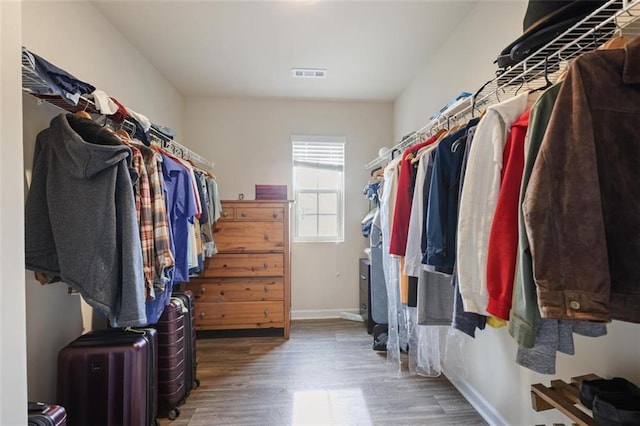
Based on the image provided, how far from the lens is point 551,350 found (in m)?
0.74

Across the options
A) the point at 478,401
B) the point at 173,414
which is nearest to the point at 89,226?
the point at 173,414

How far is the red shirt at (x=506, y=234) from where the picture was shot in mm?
802

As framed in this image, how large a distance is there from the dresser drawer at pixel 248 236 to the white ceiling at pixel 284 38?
1.51 metres

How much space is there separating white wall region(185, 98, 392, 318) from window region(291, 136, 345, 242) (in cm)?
10

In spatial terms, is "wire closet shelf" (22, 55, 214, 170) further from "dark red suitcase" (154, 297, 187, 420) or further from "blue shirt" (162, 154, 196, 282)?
"dark red suitcase" (154, 297, 187, 420)

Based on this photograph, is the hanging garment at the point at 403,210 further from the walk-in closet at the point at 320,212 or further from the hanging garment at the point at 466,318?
the hanging garment at the point at 466,318

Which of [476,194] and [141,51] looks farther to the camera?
[141,51]

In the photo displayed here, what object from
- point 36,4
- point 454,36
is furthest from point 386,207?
point 36,4

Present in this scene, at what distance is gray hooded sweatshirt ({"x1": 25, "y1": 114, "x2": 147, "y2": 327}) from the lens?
1.14m

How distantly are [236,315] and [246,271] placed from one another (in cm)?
46

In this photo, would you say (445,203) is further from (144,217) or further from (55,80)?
(55,80)

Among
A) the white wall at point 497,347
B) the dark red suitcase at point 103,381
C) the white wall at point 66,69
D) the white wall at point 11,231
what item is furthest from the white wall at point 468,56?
the dark red suitcase at point 103,381

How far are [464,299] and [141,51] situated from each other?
3.01 m

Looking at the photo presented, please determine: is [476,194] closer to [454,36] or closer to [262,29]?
[454,36]
